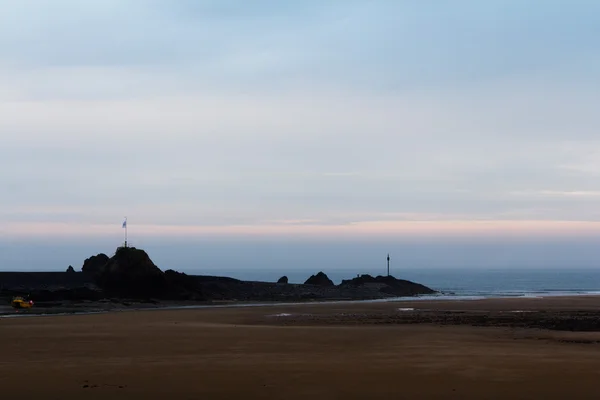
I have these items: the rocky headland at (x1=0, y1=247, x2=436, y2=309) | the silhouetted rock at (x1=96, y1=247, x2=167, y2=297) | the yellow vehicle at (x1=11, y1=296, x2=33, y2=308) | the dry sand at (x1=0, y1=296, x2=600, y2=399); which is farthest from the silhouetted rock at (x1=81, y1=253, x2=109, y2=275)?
the dry sand at (x1=0, y1=296, x2=600, y2=399)

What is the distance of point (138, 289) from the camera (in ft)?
221

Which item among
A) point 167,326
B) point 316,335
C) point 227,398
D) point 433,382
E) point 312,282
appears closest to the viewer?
point 227,398

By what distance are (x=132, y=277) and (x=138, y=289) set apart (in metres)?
1.36

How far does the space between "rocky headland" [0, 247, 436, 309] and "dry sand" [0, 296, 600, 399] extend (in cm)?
3007

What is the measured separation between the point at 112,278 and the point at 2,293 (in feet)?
32.8

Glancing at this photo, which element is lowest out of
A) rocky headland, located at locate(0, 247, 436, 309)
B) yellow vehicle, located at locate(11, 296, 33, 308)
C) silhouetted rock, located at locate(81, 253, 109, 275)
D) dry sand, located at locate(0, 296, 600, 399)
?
dry sand, located at locate(0, 296, 600, 399)

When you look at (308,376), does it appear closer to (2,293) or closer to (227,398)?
(227,398)

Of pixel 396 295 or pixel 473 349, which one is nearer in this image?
pixel 473 349

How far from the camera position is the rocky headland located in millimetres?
60469

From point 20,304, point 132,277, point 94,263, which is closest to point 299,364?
point 20,304

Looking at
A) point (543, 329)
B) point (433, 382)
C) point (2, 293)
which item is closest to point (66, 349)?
point (433, 382)

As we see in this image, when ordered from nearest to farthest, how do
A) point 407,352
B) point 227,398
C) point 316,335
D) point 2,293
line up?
point 227,398 → point 407,352 → point 316,335 → point 2,293

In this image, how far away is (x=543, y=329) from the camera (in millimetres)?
31828

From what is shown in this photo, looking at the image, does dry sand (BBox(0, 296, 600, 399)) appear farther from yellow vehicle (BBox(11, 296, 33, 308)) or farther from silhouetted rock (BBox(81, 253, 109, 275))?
silhouetted rock (BBox(81, 253, 109, 275))
